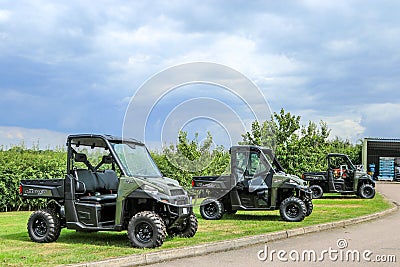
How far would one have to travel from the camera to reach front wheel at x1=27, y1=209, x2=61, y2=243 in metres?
11.0

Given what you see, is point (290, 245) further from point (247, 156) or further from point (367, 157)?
point (367, 157)

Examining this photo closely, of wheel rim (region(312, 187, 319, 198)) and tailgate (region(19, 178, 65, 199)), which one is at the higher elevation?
tailgate (region(19, 178, 65, 199))

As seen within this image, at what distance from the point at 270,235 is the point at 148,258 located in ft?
12.3

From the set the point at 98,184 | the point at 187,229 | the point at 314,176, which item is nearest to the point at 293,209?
the point at 187,229

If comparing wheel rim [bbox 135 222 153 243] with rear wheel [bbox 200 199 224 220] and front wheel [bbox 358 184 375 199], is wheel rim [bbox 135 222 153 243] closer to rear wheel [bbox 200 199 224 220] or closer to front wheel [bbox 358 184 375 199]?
rear wheel [bbox 200 199 224 220]

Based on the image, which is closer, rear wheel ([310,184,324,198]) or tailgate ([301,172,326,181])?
rear wheel ([310,184,324,198])

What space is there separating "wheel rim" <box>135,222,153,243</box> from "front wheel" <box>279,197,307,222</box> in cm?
638

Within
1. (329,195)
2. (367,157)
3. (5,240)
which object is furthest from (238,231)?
(367,157)

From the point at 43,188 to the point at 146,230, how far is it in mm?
2539

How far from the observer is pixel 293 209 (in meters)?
15.7

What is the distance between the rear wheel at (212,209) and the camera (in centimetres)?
1619

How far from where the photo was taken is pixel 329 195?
30078 mm

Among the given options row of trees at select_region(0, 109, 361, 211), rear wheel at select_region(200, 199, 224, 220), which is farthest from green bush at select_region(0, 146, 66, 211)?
rear wheel at select_region(200, 199, 224, 220)

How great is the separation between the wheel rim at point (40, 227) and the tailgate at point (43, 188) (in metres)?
0.52
